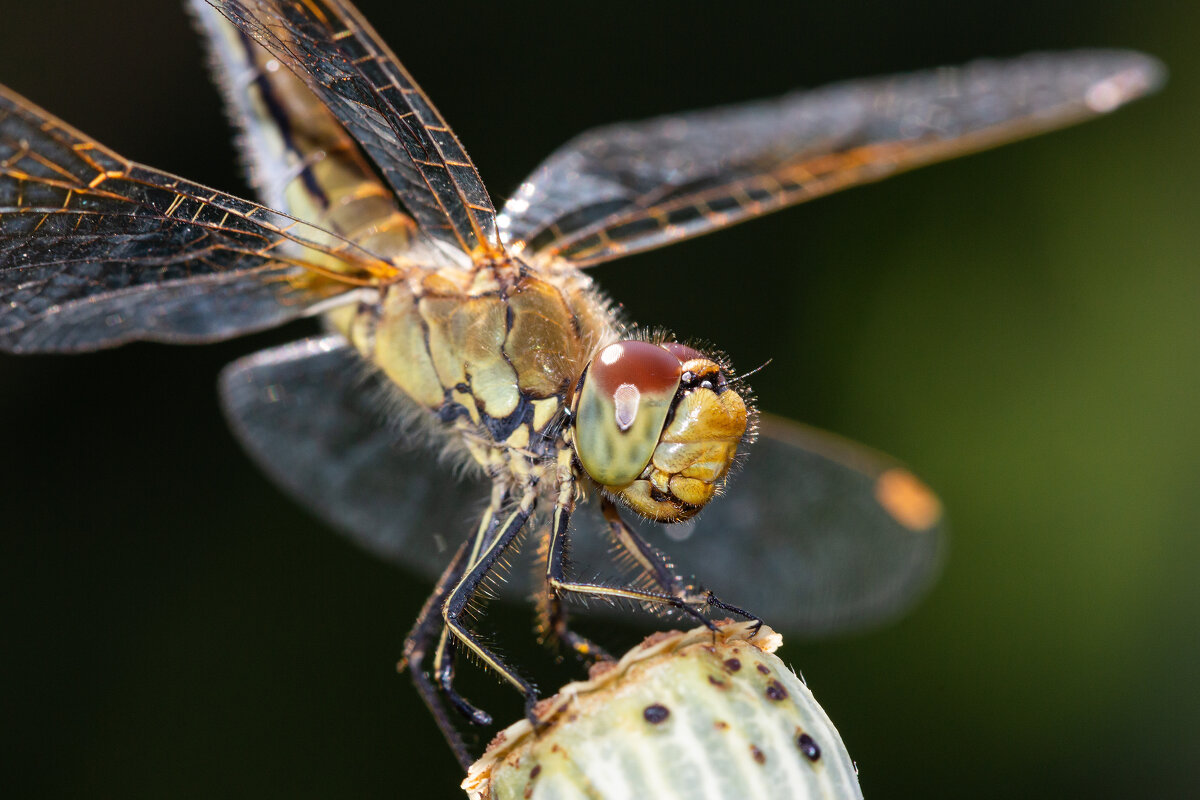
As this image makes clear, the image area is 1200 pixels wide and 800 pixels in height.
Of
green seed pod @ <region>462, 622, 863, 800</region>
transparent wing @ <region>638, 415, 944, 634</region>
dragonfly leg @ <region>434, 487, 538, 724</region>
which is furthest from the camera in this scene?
transparent wing @ <region>638, 415, 944, 634</region>

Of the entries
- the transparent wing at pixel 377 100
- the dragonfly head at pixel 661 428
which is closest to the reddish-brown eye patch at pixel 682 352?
the dragonfly head at pixel 661 428

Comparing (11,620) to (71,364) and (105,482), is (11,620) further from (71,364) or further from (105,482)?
(71,364)

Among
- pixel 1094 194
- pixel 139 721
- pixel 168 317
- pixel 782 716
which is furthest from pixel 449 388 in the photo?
pixel 1094 194

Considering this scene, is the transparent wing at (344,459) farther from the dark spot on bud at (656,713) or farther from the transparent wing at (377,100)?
the dark spot on bud at (656,713)

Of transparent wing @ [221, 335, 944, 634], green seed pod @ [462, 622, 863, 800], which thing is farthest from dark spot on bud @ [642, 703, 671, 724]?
transparent wing @ [221, 335, 944, 634]

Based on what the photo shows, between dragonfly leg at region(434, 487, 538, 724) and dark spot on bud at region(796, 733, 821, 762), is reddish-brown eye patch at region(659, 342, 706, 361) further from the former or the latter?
dark spot on bud at region(796, 733, 821, 762)

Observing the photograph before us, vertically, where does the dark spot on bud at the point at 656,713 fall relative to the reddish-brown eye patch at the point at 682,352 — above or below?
below

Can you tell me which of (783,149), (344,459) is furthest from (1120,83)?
(344,459)
